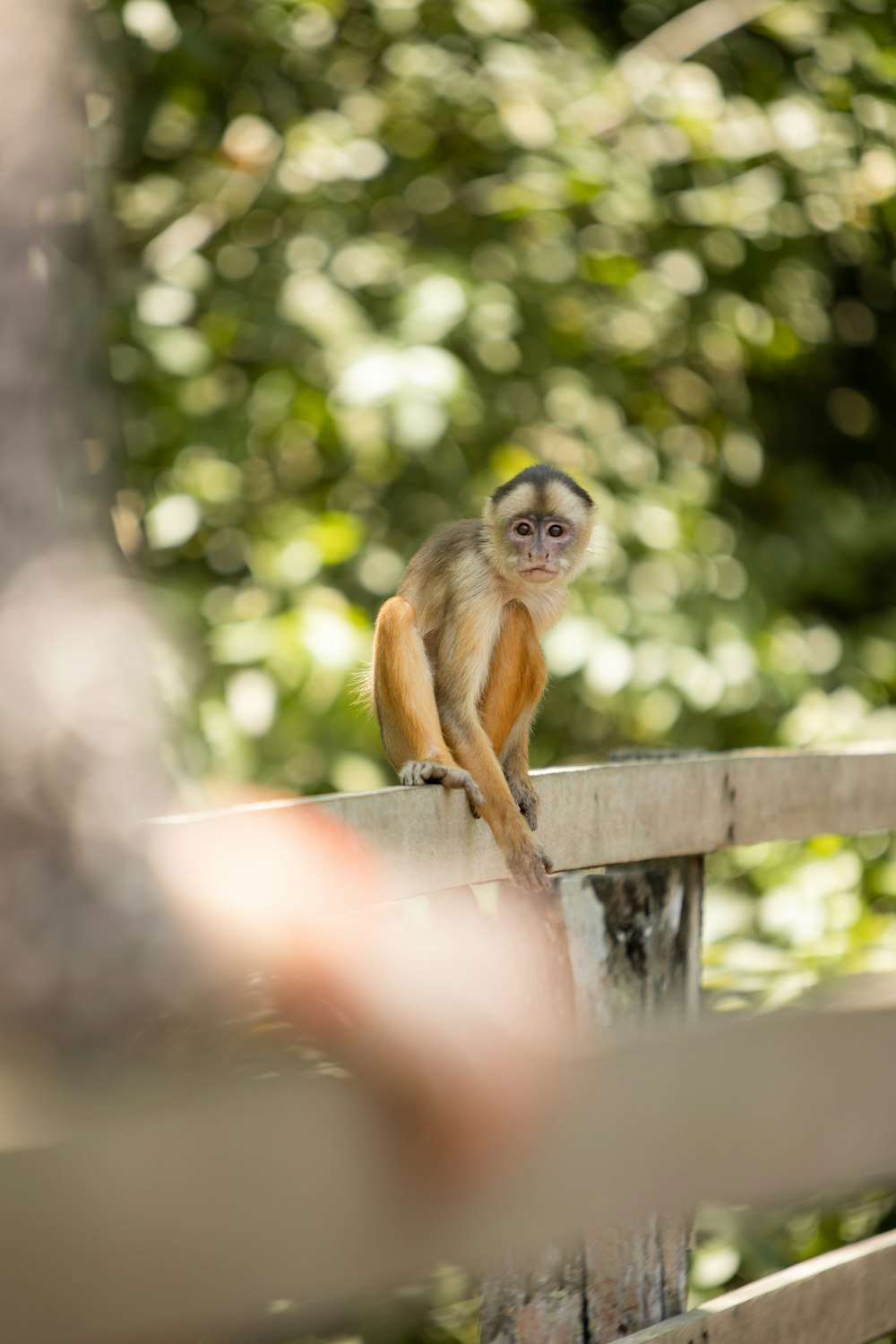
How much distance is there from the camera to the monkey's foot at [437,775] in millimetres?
2594

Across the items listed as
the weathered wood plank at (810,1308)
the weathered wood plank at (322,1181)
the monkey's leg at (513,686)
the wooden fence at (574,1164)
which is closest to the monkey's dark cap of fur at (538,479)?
the monkey's leg at (513,686)

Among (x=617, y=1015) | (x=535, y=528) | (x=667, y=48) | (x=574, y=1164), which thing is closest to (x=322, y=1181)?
(x=574, y=1164)

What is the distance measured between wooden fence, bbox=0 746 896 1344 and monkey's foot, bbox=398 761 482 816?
0.19m

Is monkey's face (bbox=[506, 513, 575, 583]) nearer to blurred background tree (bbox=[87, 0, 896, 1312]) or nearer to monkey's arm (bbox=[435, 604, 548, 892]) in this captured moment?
monkey's arm (bbox=[435, 604, 548, 892])

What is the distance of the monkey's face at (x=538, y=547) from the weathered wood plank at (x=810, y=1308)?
59.2 inches

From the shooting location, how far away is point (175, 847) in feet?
5.69

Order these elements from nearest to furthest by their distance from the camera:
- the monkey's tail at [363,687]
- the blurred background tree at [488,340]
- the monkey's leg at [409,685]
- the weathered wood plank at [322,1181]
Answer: the weathered wood plank at [322,1181] → the monkey's leg at [409,685] → the monkey's tail at [363,687] → the blurred background tree at [488,340]

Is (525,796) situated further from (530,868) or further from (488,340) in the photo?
(488,340)

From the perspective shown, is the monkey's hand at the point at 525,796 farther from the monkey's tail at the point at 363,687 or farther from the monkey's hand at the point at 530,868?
Answer: the monkey's tail at the point at 363,687

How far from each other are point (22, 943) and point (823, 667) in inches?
143

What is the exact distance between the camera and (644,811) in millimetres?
2533

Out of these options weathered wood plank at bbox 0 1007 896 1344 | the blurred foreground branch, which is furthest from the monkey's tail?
the blurred foreground branch

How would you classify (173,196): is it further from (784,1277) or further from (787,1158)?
(787,1158)

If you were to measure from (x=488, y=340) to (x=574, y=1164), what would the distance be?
12.6 feet
